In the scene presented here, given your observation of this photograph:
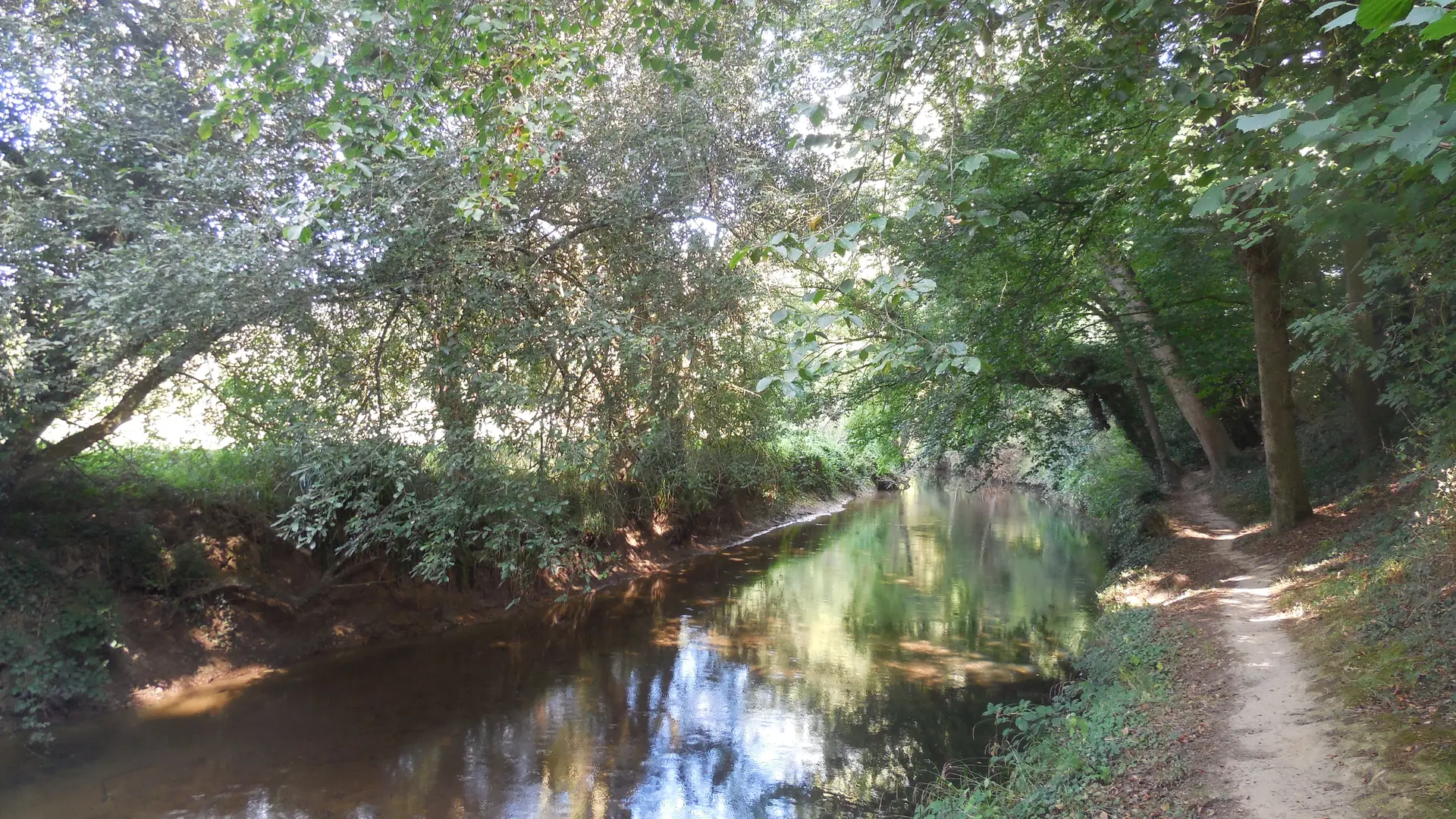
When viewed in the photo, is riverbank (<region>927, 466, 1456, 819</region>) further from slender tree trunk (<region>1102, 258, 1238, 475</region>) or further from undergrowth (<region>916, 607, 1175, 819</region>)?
slender tree trunk (<region>1102, 258, 1238, 475</region>)

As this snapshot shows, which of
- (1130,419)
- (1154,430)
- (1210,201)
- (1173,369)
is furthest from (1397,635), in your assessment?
(1130,419)

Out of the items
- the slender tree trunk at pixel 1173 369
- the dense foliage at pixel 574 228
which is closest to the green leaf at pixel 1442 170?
the dense foliage at pixel 574 228

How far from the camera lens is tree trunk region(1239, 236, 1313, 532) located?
10523 millimetres

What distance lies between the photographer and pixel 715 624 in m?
13.5

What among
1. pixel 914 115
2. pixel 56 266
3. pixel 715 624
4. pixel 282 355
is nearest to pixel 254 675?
pixel 282 355

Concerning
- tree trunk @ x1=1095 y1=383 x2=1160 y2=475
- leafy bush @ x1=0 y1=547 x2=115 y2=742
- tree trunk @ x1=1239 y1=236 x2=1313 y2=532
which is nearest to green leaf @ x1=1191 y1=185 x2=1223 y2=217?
tree trunk @ x1=1239 y1=236 x2=1313 y2=532

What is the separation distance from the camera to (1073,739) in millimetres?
6121

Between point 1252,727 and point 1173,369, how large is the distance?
10.7 metres

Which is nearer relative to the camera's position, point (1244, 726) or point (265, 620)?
point (1244, 726)

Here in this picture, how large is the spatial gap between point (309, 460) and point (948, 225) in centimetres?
817

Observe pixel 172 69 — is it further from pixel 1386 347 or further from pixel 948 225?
pixel 1386 347

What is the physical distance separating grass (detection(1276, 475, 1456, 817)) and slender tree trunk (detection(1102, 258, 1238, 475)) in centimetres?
580

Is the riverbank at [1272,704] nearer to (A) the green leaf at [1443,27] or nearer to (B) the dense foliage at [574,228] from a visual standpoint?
(B) the dense foliage at [574,228]

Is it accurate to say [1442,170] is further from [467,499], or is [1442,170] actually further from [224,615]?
[224,615]
